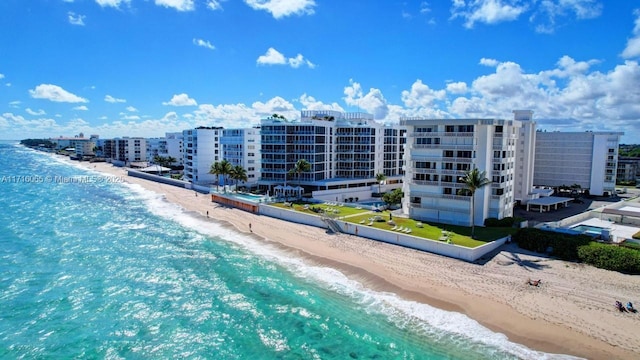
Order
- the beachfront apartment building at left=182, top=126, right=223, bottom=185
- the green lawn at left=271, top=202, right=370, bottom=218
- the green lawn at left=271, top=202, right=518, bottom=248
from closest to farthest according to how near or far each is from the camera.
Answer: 1. the green lawn at left=271, top=202, right=518, bottom=248
2. the green lawn at left=271, top=202, right=370, bottom=218
3. the beachfront apartment building at left=182, top=126, right=223, bottom=185

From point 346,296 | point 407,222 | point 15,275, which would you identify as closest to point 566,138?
point 407,222

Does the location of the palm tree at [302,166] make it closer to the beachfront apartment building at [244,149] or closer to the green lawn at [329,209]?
the green lawn at [329,209]

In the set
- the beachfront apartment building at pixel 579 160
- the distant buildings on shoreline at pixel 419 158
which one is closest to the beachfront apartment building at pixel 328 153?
the distant buildings on shoreline at pixel 419 158

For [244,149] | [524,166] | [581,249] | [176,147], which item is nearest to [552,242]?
[581,249]

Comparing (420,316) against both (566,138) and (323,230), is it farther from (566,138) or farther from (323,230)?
(566,138)

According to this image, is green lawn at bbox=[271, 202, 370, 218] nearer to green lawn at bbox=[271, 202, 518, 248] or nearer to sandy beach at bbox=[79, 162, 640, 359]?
green lawn at bbox=[271, 202, 518, 248]

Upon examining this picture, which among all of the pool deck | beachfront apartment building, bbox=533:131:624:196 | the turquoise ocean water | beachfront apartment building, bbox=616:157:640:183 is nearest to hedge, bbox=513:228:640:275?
the pool deck
